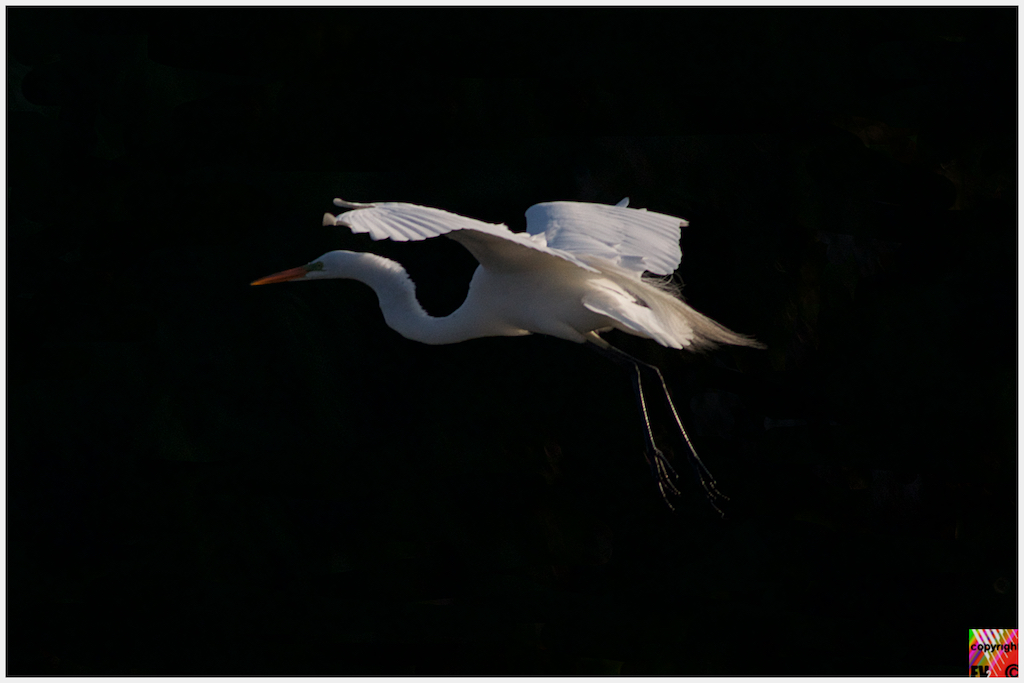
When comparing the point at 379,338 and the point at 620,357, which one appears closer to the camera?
the point at 620,357

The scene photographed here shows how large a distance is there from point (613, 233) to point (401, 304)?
0.53m

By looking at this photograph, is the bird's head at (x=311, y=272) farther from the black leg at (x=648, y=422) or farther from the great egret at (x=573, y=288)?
the black leg at (x=648, y=422)

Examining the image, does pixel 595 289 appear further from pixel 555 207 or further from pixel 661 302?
pixel 555 207

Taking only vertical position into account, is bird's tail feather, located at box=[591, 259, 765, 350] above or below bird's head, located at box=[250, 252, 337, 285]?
below

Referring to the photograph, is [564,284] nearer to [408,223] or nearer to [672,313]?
[672,313]

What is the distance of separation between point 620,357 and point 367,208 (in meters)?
0.84

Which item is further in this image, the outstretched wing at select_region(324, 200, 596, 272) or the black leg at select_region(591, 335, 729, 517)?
the black leg at select_region(591, 335, 729, 517)

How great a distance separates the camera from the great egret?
1640 millimetres

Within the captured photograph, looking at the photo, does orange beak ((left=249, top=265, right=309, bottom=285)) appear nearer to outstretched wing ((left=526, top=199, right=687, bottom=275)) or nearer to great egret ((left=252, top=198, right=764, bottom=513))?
great egret ((left=252, top=198, right=764, bottom=513))

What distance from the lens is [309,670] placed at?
8.53 feet

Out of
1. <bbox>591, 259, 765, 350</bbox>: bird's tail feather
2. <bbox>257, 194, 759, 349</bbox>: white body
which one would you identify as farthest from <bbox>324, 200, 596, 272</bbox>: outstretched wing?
<bbox>591, 259, 765, 350</bbox>: bird's tail feather

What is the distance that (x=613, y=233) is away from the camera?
5.99 feet

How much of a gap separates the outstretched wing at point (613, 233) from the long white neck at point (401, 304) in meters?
0.27

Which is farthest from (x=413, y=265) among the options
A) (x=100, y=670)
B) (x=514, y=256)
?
(x=100, y=670)
